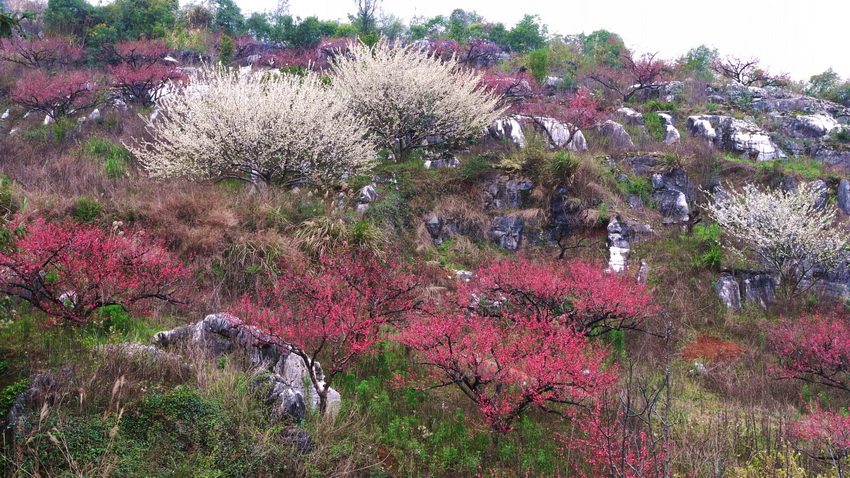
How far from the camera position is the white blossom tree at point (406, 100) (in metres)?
15.3

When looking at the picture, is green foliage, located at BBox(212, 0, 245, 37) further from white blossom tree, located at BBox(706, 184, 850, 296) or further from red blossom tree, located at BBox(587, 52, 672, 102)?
white blossom tree, located at BBox(706, 184, 850, 296)

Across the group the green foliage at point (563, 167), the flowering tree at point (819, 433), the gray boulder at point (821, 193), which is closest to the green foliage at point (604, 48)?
the gray boulder at point (821, 193)

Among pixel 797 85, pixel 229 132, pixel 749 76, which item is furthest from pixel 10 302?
pixel 797 85

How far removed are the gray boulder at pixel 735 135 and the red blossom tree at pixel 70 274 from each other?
19853mm

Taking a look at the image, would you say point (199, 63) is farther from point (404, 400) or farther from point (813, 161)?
point (813, 161)

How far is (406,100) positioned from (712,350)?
11.1m

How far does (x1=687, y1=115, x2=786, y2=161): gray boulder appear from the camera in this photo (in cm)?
1752

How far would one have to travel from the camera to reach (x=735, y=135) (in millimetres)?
18094

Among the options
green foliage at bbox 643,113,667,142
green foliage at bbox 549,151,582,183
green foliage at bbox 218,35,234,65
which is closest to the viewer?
green foliage at bbox 549,151,582,183

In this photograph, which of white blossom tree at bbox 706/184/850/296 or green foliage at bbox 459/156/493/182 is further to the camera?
green foliage at bbox 459/156/493/182

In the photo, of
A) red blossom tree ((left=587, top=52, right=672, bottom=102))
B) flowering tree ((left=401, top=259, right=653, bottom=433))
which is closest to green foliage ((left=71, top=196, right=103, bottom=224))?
flowering tree ((left=401, top=259, right=653, bottom=433))

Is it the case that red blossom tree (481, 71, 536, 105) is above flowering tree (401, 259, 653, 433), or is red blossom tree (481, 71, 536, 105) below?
above

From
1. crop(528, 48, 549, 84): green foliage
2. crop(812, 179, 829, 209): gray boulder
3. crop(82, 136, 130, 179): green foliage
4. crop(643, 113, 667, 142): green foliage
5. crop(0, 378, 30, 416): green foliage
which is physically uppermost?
crop(528, 48, 549, 84): green foliage

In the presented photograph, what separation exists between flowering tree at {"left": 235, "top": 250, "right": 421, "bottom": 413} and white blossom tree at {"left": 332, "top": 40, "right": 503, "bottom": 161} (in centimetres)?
695
